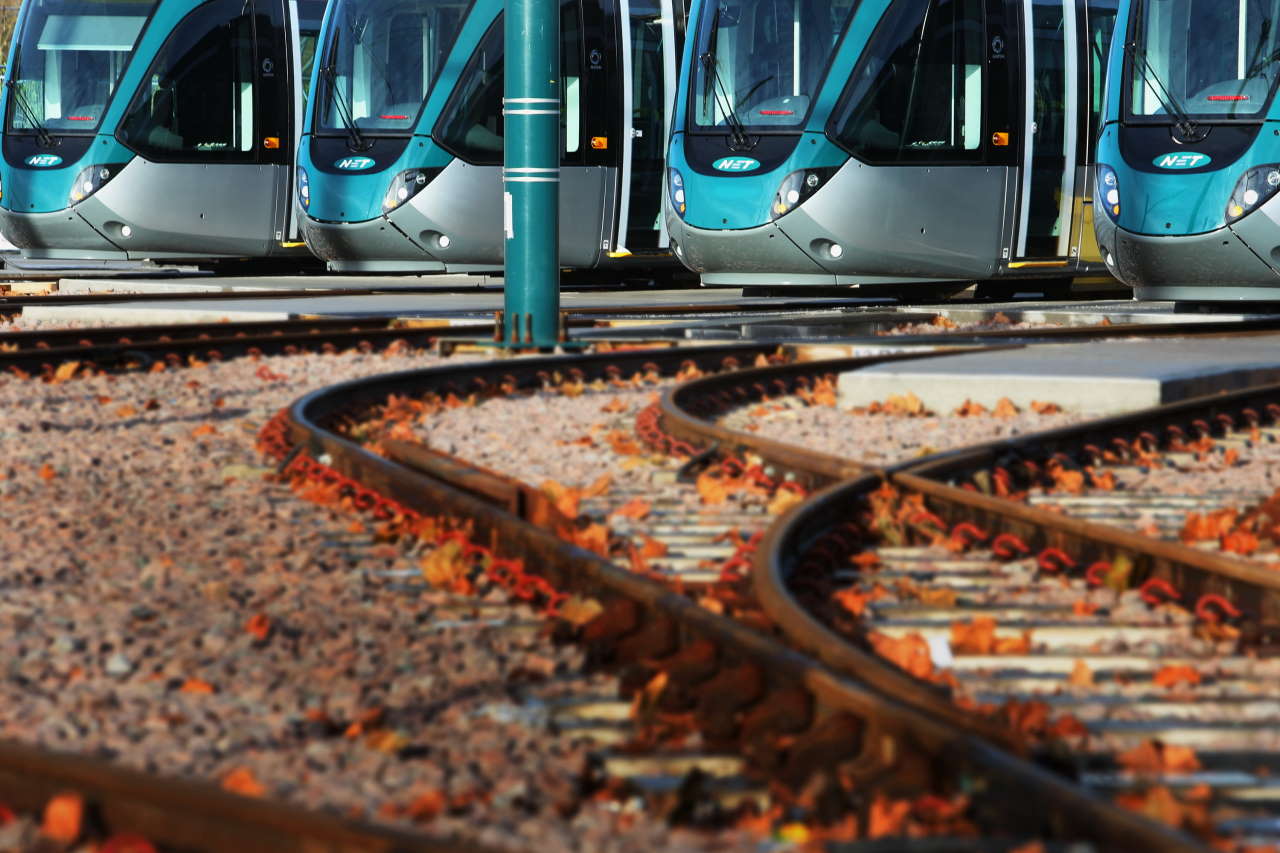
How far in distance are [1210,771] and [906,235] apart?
13398mm

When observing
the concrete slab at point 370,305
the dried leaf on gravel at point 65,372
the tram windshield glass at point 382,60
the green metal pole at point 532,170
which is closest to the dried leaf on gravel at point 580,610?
the dried leaf on gravel at point 65,372

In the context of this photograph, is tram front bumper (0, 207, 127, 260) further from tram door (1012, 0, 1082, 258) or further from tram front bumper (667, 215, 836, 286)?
tram door (1012, 0, 1082, 258)

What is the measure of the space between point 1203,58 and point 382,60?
26.6ft

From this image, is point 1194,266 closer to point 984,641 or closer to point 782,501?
point 782,501

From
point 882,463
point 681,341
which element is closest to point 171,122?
point 681,341

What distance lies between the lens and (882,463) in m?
6.81

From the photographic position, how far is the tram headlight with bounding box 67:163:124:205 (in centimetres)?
1992

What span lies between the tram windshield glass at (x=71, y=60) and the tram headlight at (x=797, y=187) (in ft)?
24.1

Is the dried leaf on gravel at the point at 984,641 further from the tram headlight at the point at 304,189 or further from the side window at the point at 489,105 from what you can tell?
the tram headlight at the point at 304,189

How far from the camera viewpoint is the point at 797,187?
52.2 ft

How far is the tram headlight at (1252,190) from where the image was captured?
13.8m

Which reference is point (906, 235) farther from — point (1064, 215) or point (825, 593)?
point (825, 593)

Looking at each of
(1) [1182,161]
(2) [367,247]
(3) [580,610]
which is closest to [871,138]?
(1) [1182,161]

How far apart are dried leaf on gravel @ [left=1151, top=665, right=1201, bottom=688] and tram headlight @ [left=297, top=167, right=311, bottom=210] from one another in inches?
653
